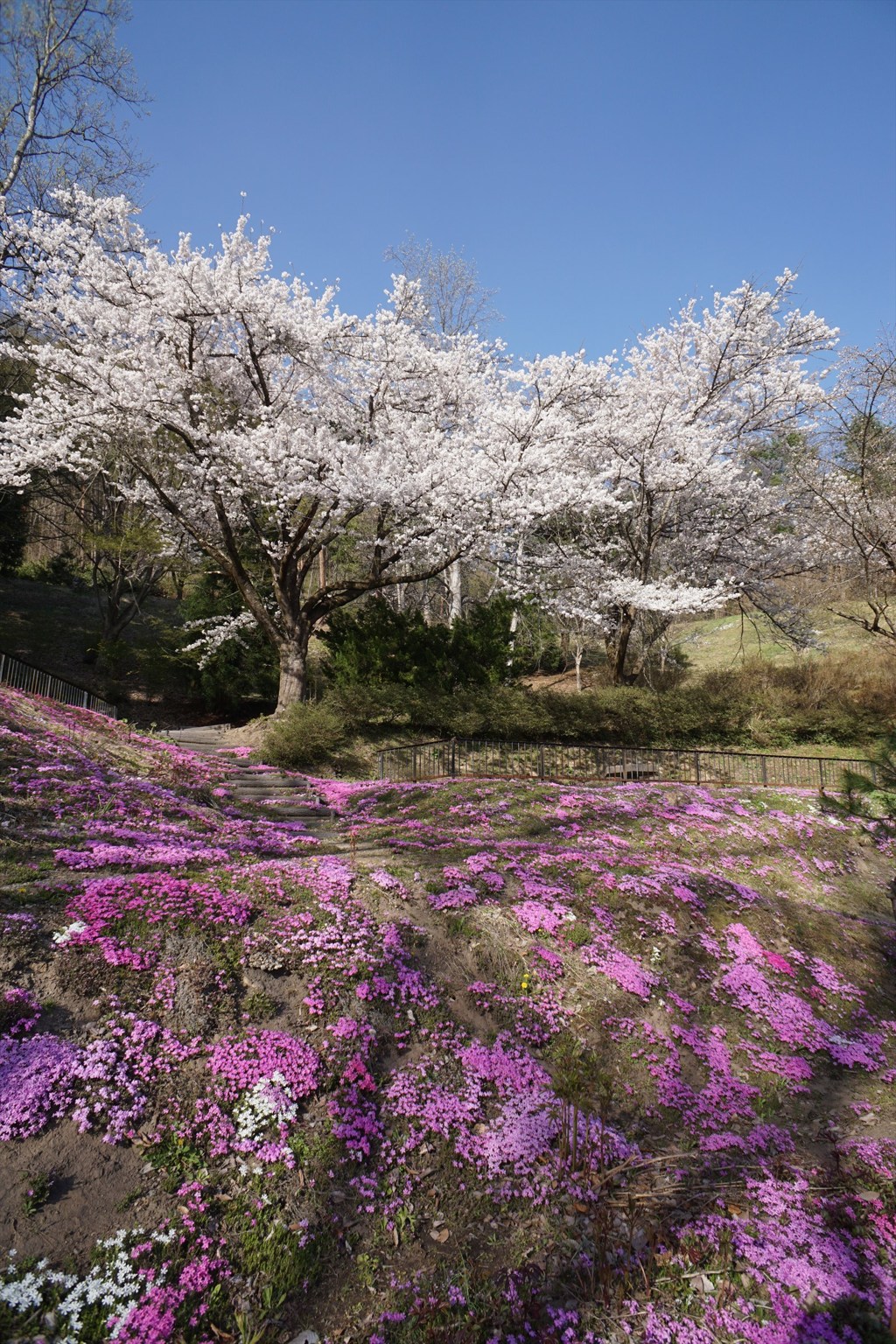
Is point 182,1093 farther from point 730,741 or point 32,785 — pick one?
point 730,741

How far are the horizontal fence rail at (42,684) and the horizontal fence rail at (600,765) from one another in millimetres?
6923

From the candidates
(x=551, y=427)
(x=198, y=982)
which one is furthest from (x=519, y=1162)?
(x=551, y=427)

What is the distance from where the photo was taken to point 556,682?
26.3 metres

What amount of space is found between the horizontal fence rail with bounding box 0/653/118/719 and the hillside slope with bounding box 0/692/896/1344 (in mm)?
9093

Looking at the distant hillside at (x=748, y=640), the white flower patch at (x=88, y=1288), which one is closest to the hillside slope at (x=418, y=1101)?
the white flower patch at (x=88, y=1288)

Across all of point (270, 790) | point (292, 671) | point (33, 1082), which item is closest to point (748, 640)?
point (292, 671)

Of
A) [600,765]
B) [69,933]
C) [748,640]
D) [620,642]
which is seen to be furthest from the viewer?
[748,640]

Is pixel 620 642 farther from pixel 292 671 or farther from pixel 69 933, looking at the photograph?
pixel 69 933

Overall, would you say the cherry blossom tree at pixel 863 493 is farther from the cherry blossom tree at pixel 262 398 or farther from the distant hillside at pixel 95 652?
the distant hillside at pixel 95 652

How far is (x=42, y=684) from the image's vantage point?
16328mm

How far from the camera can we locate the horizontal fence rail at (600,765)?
51.2ft

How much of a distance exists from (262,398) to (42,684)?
849cm

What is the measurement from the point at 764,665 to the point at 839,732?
293 cm

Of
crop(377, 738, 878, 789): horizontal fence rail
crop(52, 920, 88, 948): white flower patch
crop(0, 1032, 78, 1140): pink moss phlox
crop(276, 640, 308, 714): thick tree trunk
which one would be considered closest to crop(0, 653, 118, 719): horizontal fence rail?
crop(276, 640, 308, 714): thick tree trunk
